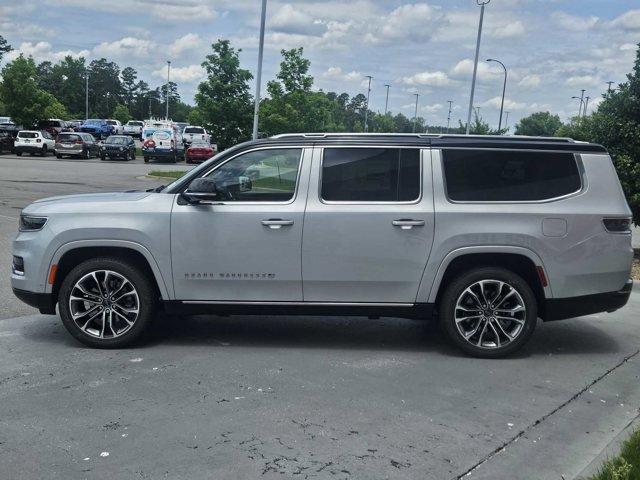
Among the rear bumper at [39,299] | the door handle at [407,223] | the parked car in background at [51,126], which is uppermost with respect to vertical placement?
the parked car in background at [51,126]

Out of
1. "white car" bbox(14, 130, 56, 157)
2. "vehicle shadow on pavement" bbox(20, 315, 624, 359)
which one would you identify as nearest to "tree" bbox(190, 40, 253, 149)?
"white car" bbox(14, 130, 56, 157)

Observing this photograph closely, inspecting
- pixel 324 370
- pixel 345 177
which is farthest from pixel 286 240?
pixel 324 370

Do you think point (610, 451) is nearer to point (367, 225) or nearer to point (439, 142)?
point (367, 225)

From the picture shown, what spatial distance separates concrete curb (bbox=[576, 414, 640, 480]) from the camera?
374 centimetres

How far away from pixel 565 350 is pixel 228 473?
154 inches

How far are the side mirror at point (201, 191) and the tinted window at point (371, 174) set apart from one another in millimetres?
964

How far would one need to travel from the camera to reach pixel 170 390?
16.4 ft

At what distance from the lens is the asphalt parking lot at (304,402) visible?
3918mm

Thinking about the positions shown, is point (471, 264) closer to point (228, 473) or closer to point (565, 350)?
point (565, 350)

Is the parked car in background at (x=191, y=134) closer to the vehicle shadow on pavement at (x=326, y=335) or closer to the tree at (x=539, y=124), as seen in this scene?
the tree at (x=539, y=124)

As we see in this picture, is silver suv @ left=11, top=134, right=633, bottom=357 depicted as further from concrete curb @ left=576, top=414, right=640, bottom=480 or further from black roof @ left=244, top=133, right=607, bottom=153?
concrete curb @ left=576, top=414, right=640, bottom=480

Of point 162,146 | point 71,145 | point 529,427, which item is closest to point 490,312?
point 529,427

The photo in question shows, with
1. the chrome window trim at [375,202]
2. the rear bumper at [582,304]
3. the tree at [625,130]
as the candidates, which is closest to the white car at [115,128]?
the tree at [625,130]

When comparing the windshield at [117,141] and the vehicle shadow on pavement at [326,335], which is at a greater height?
the windshield at [117,141]
